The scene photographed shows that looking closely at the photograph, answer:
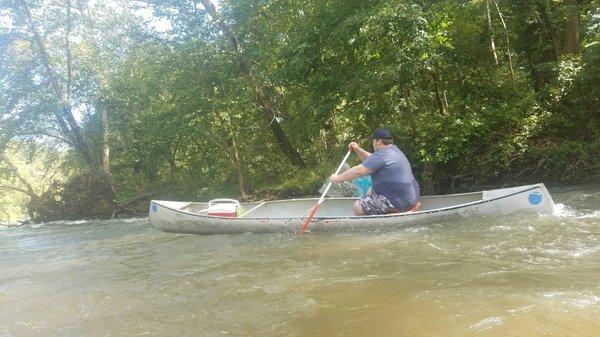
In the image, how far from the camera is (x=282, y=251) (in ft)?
18.1

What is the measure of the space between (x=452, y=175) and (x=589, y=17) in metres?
4.52

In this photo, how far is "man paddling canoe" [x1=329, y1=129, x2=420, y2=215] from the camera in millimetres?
6137

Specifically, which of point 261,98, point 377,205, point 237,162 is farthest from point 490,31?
point 237,162

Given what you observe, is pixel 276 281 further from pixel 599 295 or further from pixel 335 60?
pixel 335 60

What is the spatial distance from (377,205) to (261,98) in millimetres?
7693

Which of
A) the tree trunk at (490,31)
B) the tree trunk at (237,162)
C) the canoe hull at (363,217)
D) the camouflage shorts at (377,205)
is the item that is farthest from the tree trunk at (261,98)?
the camouflage shorts at (377,205)

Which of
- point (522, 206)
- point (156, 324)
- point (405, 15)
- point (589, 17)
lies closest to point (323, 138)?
point (405, 15)

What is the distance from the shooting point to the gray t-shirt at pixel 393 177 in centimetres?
613

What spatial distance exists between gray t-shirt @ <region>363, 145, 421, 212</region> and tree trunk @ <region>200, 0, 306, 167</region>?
7.36 meters

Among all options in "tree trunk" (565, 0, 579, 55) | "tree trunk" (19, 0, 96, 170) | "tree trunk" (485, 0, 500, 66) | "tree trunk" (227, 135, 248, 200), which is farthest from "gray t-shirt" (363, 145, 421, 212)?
"tree trunk" (19, 0, 96, 170)

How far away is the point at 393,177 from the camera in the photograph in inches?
243

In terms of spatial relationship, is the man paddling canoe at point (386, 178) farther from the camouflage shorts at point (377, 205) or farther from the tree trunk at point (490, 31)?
the tree trunk at point (490, 31)

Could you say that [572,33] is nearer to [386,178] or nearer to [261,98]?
[386,178]

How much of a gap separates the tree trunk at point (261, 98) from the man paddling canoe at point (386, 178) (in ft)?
23.7
